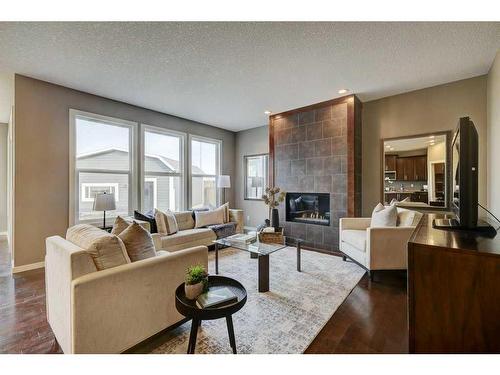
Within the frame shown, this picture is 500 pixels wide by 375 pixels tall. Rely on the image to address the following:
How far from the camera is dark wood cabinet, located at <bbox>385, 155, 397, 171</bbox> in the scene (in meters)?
3.92

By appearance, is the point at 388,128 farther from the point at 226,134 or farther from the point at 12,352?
the point at 12,352

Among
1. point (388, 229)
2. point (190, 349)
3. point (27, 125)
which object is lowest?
point (190, 349)

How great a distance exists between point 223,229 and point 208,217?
1.21ft

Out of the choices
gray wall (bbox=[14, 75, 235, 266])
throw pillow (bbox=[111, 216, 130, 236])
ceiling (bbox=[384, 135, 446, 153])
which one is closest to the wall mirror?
ceiling (bbox=[384, 135, 446, 153])

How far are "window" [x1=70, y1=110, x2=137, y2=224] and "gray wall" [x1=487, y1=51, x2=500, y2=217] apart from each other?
5.25m

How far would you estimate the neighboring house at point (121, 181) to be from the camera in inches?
149

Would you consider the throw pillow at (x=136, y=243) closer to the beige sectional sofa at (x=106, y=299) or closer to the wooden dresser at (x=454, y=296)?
the beige sectional sofa at (x=106, y=299)

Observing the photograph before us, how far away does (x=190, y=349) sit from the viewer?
1386 millimetres

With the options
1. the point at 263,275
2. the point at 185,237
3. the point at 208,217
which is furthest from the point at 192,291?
the point at 208,217

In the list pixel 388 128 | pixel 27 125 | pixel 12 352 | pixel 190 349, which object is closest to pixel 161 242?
pixel 12 352

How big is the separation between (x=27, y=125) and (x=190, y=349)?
3713 millimetres

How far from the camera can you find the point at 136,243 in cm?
170

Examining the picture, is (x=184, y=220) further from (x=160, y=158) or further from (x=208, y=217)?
(x=160, y=158)

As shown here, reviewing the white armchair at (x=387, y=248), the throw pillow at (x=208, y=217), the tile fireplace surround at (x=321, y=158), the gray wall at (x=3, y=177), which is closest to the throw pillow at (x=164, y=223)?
the throw pillow at (x=208, y=217)
